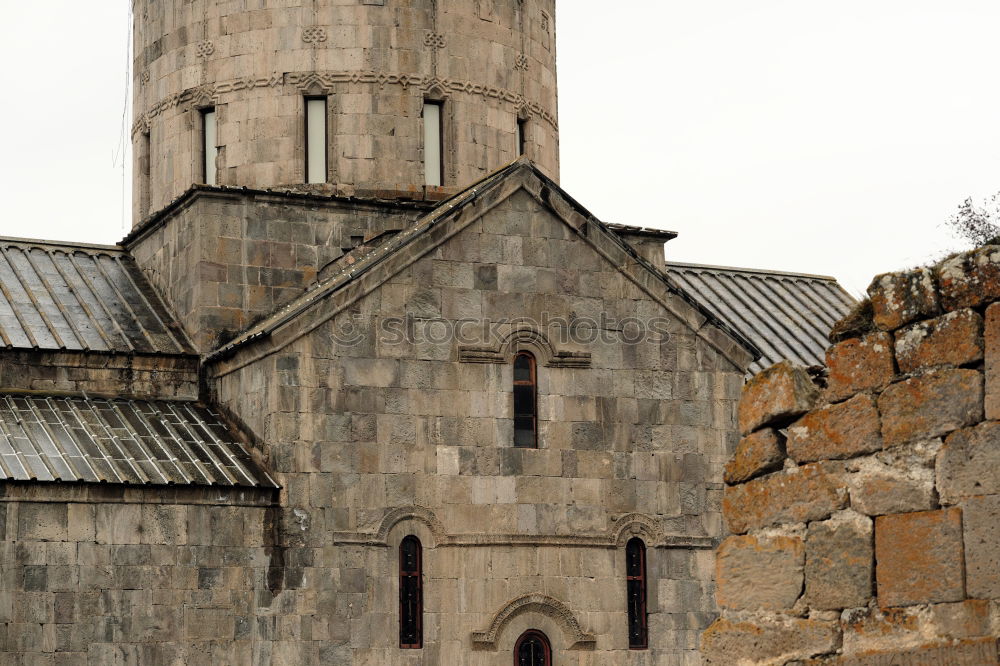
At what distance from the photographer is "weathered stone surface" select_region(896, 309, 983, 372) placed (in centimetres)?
748

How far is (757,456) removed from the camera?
28.6 feet

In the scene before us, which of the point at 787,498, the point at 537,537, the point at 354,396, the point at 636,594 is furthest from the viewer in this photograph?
the point at 636,594

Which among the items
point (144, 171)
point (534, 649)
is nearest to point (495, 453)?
point (534, 649)

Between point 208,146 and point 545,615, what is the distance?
29.1 feet

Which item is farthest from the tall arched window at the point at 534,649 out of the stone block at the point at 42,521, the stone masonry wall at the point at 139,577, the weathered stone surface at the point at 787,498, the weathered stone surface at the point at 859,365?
the weathered stone surface at the point at 859,365

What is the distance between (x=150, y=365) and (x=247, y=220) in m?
2.43

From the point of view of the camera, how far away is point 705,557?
21078 millimetres

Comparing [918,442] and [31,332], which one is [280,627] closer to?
[31,332]

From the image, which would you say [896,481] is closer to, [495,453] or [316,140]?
[495,453]

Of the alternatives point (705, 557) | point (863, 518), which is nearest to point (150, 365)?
point (705, 557)

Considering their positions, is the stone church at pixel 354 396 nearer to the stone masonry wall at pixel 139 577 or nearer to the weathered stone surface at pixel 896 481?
the stone masonry wall at pixel 139 577

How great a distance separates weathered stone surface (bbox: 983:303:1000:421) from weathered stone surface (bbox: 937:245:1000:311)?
8 centimetres

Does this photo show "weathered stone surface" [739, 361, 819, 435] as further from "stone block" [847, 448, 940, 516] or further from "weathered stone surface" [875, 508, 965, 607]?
"weathered stone surface" [875, 508, 965, 607]

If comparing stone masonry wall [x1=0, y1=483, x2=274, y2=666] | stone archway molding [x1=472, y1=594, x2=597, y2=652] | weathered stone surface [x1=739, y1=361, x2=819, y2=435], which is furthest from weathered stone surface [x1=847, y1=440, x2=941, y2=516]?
stone archway molding [x1=472, y1=594, x2=597, y2=652]
